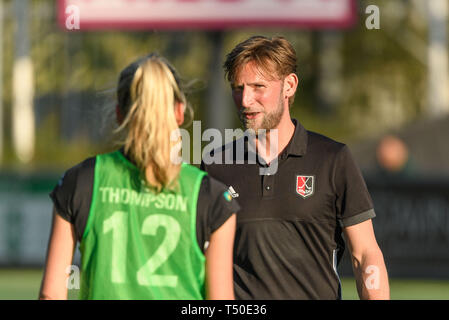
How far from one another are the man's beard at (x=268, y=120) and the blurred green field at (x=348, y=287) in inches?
282

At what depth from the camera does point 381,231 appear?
14.5 metres

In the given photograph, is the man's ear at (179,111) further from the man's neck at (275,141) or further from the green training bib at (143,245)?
the man's neck at (275,141)

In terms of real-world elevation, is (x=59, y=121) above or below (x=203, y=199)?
above

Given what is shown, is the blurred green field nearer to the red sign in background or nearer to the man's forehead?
the man's forehead

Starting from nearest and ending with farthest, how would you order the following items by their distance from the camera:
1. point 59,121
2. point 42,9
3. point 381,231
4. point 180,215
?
point 180,215, point 381,231, point 59,121, point 42,9

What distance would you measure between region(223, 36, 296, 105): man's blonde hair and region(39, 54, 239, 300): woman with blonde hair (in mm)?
1146

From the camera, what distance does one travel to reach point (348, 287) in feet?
44.8

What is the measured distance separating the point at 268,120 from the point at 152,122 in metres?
1.42

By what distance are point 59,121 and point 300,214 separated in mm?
25224

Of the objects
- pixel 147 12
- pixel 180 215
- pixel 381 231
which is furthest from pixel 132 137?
pixel 147 12

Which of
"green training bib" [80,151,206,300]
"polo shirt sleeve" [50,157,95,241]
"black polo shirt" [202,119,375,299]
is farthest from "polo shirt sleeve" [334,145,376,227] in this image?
"polo shirt sleeve" [50,157,95,241]
